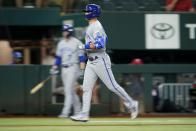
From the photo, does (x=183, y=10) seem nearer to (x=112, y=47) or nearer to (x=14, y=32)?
(x=112, y=47)

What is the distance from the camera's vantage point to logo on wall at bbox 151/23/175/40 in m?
16.0

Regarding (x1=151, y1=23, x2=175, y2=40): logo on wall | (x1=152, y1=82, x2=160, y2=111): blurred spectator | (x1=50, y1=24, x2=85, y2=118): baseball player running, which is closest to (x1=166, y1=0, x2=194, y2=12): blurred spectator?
(x1=151, y1=23, x2=175, y2=40): logo on wall

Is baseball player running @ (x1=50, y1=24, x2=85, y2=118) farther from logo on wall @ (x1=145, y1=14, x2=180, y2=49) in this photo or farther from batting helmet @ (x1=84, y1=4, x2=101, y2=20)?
logo on wall @ (x1=145, y1=14, x2=180, y2=49)

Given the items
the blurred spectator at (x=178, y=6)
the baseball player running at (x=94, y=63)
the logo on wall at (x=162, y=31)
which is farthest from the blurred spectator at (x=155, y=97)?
the baseball player running at (x=94, y=63)

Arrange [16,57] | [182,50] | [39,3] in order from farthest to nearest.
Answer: [39,3], [182,50], [16,57]

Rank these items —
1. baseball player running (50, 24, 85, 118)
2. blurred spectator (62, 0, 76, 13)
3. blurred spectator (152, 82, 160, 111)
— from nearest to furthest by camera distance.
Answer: baseball player running (50, 24, 85, 118) < blurred spectator (152, 82, 160, 111) < blurred spectator (62, 0, 76, 13)

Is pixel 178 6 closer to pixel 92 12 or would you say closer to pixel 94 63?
pixel 92 12

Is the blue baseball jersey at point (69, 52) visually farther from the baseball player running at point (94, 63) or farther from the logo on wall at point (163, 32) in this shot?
the logo on wall at point (163, 32)

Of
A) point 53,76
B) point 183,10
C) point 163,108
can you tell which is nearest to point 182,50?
point 183,10

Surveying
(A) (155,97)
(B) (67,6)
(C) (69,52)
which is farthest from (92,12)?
(B) (67,6)

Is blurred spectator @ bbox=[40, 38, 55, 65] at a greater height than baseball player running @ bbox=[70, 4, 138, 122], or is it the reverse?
blurred spectator @ bbox=[40, 38, 55, 65]

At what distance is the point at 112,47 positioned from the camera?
16.1 metres

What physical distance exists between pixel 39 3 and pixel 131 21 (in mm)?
3332

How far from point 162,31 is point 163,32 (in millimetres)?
41
